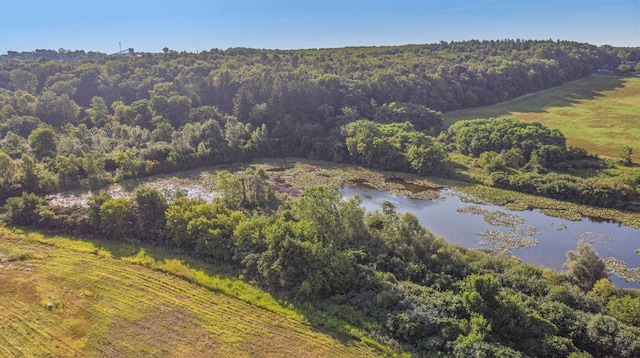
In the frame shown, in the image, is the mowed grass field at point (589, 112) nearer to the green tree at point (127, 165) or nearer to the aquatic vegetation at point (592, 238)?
the aquatic vegetation at point (592, 238)

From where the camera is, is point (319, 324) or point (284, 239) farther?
point (284, 239)

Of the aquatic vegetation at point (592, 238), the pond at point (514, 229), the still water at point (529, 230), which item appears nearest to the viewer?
the pond at point (514, 229)

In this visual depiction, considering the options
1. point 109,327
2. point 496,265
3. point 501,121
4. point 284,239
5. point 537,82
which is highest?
point 537,82

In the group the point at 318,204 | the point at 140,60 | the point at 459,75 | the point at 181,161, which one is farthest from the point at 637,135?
the point at 140,60

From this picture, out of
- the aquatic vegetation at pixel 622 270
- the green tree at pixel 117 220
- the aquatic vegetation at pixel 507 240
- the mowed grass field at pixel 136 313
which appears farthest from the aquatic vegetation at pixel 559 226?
the green tree at pixel 117 220

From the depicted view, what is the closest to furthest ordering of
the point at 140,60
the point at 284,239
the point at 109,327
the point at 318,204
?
the point at 109,327
the point at 284,239
the point at 318,204
the point at 140,60

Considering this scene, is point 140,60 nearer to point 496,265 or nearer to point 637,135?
point 496,265
